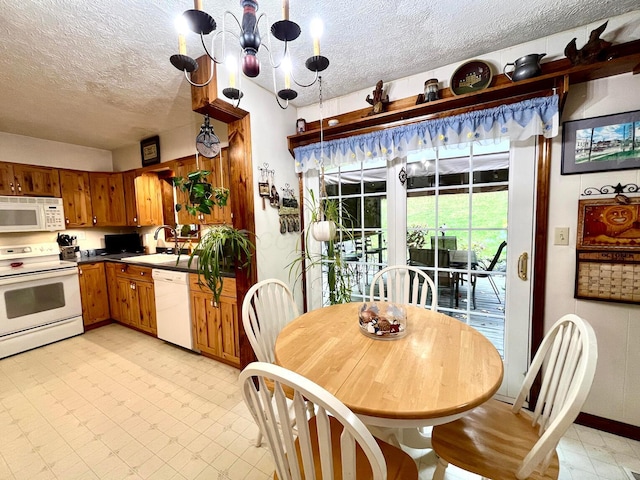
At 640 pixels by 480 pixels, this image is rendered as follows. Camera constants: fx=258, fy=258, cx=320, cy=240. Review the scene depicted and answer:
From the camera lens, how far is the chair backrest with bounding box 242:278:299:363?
1.48 metres

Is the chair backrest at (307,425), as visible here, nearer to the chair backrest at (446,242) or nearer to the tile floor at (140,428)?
the tile floor at (140,428)

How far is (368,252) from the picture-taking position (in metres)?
2.45

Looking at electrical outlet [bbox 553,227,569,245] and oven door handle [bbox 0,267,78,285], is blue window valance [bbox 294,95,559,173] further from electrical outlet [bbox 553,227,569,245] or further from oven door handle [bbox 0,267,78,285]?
oven door handle [bbox 0,267,78,285]

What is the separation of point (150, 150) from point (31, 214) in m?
1.48

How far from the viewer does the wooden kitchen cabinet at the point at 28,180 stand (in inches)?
113

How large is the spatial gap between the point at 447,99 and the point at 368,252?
134 cm

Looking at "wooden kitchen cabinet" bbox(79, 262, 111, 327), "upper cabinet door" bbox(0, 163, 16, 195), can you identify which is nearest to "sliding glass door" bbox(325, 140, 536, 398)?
"wooden kitchen cabinet" bbox(79, 262, 111, 327)

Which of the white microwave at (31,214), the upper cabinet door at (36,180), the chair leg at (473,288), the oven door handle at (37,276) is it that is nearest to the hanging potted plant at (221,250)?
the chair leg at (473,288)

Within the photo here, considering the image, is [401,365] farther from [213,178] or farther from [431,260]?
[213,178]

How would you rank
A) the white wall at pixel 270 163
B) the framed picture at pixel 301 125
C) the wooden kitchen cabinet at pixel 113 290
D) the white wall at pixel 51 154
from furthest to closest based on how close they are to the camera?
the wooden kitchen cabinet at pixel 113 290, the white wall at pixel 51 154, the framed picture at pixel 301 125, the white wall at pixel 270 163

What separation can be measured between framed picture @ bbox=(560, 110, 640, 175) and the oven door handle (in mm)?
4843

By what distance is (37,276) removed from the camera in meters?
2.82

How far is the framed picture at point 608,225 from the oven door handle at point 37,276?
487cm

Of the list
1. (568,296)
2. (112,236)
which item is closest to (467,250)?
(568,296)
